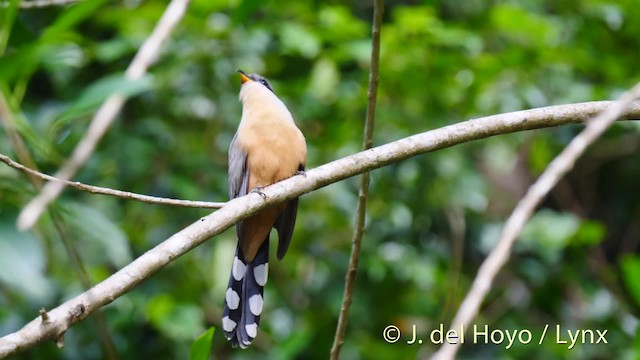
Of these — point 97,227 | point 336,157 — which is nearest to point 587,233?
point 336,157

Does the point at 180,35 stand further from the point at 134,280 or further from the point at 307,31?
the point at 134,280

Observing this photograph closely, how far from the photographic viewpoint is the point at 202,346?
2.01 metres

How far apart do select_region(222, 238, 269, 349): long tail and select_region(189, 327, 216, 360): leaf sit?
966mm

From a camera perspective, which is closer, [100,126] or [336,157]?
[100,126]

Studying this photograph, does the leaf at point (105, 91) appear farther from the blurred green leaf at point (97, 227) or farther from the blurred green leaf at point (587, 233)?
the blurred green leaf at point (587, 233)

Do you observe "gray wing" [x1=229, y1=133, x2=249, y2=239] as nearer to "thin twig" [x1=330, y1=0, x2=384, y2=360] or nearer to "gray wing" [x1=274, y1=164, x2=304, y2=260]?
"gray wing" [x1=274, y1=164, x2=304, y2=260]

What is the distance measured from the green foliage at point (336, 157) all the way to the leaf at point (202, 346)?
60.8 inches

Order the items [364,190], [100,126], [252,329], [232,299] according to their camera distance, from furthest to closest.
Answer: [232,299] < [252,329] < [364,190] < [100,126]

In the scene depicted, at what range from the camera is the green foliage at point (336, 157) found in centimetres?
383

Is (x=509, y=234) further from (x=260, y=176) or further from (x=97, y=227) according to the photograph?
(x=260, y=176)

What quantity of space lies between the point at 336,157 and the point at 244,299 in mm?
1343

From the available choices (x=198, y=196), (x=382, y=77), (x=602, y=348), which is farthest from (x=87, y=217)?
(x=602, y=348)

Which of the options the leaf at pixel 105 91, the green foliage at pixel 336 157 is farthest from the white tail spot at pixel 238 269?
the leaf at pixel 105 91

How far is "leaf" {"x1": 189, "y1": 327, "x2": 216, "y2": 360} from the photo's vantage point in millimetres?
1992
